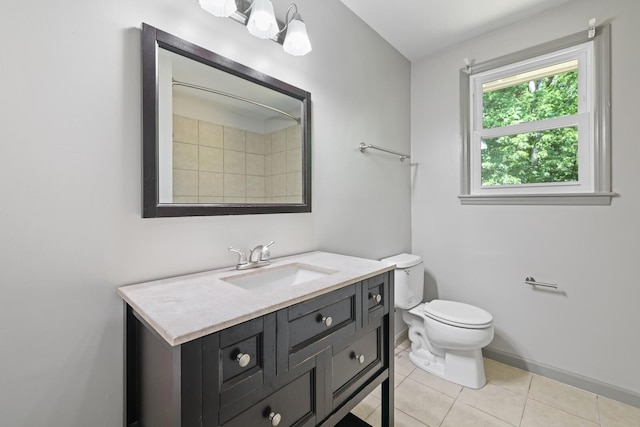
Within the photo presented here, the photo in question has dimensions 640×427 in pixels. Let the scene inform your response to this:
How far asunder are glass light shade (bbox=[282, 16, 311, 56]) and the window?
1529mm

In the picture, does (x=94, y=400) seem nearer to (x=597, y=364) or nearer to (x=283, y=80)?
(x=283, y=80)

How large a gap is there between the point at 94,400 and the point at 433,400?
1711 millimetres

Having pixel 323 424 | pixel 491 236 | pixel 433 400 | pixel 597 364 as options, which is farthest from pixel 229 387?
pixel 597 364

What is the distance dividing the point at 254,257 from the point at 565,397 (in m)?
2.09

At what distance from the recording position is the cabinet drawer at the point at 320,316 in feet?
2.90

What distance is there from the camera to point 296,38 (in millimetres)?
1345

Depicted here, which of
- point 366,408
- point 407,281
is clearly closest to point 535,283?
point 407,281

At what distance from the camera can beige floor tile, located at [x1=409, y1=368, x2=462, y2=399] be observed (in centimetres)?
179

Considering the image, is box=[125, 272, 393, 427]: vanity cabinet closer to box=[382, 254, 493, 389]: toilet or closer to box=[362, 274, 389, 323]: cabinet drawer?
box=[362, 274, 389, 323]: cabinet drawer

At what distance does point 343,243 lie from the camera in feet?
6.11

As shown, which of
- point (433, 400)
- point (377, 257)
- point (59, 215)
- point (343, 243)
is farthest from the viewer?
point (377, 257)

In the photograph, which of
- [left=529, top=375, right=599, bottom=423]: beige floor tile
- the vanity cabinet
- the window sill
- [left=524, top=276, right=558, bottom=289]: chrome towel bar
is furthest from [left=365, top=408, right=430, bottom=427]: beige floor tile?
the window sill

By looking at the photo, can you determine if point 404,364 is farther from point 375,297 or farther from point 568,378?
point 375,297

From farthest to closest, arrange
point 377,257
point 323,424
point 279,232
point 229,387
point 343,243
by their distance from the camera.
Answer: point 377,257 → point 343,243 → point 279,232 → point 323,424 → point 229,387
